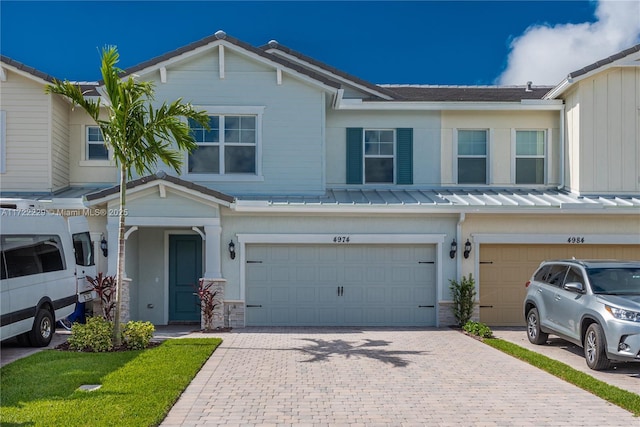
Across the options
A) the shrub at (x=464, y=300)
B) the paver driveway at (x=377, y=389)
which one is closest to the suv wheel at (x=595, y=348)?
the paver driveway at (x=377, y=389)

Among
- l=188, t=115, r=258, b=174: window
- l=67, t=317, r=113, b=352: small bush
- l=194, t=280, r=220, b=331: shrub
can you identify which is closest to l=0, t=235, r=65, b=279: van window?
l=67, t=317, r=113, b=352: small bush

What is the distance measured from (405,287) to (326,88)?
556 cm

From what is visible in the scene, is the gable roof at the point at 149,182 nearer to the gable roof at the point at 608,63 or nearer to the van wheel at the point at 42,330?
the van wheel at the point at 42,330

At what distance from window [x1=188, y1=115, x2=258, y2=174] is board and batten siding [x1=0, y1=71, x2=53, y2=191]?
3.87 metres

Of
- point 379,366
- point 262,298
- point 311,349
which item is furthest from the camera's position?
point 262,298

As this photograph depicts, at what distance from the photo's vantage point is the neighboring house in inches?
530

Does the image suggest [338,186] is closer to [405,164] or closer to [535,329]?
[405,164]

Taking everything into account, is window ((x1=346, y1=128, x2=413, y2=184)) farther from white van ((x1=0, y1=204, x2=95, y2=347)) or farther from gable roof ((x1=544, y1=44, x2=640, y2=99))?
white van ((x1=0, y1=204, x2=95, y2=347))

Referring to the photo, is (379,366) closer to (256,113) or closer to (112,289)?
(112,289)

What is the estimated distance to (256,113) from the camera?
14.5 metres

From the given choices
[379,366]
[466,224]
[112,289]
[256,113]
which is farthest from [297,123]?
[379,366]

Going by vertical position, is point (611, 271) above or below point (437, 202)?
below

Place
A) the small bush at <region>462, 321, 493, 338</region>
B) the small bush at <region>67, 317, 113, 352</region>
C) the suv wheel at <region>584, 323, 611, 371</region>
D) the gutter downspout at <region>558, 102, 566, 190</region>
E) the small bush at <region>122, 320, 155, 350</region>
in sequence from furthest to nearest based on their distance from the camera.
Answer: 1. the gutter downspout at <region>558, 102, 566, 190</region>
2. the small bush at <region>462, 321, 493, 338</region>
3. the small bush at <region>122, 320, 155, 350</region>
4. the small bush at <region>67, 317, 113, 352</region>
5. the suv wheel at <region>584, 323, 611, 371</region>

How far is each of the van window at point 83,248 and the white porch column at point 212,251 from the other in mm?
2807
